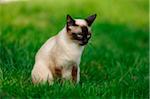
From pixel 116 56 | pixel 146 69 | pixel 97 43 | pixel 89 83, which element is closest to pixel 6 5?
pixel 97 43

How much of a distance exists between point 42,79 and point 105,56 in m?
2.93

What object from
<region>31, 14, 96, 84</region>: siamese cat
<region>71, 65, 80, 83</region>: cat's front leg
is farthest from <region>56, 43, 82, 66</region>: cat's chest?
<region>71, 65, 80, 83</region>: cat's front leg

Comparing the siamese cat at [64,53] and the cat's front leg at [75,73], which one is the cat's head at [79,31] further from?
the cat's front leg at [75,73]

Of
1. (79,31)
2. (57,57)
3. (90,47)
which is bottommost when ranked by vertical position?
(90,47)

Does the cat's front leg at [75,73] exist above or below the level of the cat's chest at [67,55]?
below


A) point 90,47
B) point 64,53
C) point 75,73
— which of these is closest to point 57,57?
point 64,53

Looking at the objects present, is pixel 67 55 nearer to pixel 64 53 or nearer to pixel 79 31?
pixel 64 53

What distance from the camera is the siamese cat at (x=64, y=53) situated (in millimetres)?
7098

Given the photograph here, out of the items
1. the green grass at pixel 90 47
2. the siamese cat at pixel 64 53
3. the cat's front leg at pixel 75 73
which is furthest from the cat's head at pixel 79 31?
the green grass at pixel 90 47

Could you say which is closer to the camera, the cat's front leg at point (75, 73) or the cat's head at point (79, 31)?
the cat's head at point (79, 31)

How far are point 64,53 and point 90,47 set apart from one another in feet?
9.66

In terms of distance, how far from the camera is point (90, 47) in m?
10.1

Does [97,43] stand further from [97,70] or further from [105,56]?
[97,70]

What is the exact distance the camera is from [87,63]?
9.14 m
